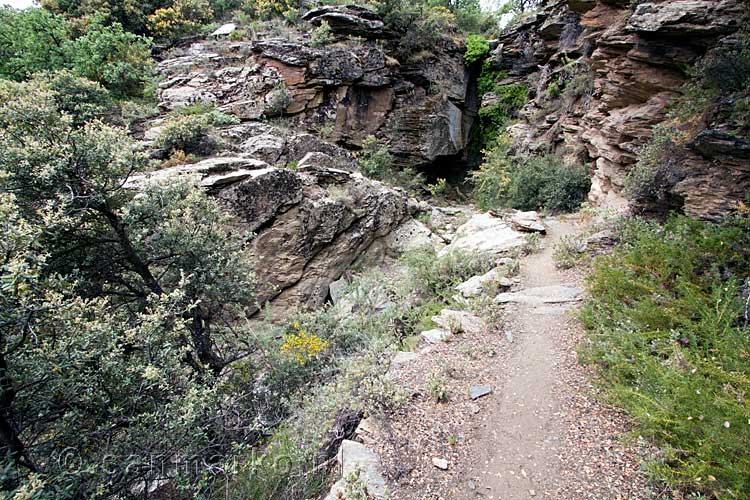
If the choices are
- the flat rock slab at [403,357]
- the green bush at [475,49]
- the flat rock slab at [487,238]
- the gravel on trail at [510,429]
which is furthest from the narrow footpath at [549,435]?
the green bush at [475,49]

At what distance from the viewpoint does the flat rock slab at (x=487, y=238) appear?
7.71 meters

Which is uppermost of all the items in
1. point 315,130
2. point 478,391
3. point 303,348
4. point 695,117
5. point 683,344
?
point 315,130

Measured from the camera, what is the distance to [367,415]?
335 centimetres

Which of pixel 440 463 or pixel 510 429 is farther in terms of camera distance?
pixel 510 429

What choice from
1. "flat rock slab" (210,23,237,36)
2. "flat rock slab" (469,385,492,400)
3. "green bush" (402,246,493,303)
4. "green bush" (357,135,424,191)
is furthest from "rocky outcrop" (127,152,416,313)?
"flat rock slab" (210,23,237,36)

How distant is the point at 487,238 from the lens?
867 centimetres

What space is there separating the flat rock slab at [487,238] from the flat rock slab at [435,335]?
10.3 feet

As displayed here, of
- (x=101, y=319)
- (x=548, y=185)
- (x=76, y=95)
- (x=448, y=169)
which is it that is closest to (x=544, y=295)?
(x=101, y=319)

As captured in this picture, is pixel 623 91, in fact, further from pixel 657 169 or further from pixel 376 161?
pixel 376 161

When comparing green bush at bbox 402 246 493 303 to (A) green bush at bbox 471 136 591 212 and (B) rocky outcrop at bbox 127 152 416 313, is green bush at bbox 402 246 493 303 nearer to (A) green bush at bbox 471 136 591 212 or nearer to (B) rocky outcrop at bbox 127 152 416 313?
(B) rocky outcrop at bbox 127 152 416 313

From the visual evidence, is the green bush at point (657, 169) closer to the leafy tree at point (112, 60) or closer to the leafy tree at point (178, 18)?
the leafy tree at point (112, 60)

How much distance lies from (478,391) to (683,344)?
2.07m

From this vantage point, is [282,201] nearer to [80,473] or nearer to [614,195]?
[80,473]

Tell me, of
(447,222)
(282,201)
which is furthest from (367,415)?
(447,222)
